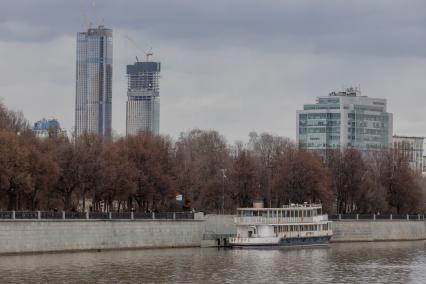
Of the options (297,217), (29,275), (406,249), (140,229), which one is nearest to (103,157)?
(140,229)

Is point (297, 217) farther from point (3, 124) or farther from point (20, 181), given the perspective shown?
point (3, 124)

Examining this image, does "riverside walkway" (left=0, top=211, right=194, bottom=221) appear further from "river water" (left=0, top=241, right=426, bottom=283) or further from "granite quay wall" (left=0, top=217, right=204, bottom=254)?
"river water" (left=0, top=241, right=426, bottom=283)

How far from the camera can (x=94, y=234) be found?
118 m

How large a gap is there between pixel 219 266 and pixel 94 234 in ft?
69.2

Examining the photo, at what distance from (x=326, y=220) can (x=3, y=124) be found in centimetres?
4567

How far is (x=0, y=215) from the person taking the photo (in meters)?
109

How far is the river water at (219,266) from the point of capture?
90.0 meters

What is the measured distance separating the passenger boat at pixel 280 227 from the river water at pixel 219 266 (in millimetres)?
2786

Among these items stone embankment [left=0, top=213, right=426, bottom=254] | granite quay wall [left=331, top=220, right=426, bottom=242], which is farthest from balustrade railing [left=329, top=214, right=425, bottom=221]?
stone embankment [left=0, top=213, right=426, bottom=254]

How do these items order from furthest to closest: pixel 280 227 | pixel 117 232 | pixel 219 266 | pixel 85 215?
1. pixel 280 227
2. pixel 117 232
3. pixel 85 215
4. pixel 219 266

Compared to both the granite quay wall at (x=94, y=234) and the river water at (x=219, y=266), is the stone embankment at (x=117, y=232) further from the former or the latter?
the river water at (x=219, y=266)

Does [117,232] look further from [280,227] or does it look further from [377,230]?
[377,230]

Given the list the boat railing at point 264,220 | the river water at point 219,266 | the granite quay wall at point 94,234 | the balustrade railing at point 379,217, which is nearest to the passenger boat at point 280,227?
the boat railing at point 264,220

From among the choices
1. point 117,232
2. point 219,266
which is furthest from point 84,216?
point 219,266
